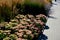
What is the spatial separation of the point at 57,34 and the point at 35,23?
1030 millimetres

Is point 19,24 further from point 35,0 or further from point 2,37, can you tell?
point 35,0

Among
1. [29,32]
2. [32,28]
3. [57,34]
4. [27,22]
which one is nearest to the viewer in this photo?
[29,32]

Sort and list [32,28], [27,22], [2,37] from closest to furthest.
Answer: [2,37] → [32,28] → [27,22]

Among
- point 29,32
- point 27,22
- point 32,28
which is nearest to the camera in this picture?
point 29,32

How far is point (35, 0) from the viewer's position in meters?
10.4

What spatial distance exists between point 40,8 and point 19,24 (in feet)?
12.7

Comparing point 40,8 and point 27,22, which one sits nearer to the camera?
point 27,22

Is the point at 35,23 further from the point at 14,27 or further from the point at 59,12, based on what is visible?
the point at 59,12

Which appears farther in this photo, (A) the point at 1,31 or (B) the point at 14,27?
(B) the point at 14,27

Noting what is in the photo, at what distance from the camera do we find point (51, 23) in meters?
9.29

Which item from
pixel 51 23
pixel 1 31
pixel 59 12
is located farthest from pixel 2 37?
pixel 59 12

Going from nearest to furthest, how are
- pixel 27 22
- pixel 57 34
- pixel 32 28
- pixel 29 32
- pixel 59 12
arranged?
pixel 29 32 < pixel 32 28 < pixel 27 22 < pixel 57 34 < pixel 59 12

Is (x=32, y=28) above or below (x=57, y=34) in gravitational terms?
above

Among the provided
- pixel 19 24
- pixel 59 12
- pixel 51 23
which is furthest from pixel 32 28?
pixel 59 12
